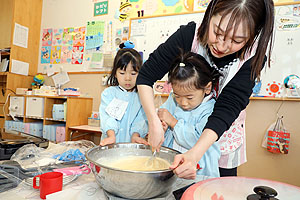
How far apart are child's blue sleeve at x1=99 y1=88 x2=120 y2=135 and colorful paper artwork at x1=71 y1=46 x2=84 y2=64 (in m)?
2.05

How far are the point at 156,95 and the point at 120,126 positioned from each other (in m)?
1.27

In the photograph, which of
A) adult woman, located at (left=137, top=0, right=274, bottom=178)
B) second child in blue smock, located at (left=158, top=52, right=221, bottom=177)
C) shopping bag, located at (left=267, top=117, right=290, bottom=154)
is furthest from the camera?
shopping bag, located at (left=267, top=117, right=290, bottom=154)

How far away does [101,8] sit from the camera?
313 centimetres

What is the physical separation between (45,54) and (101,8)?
50.4 inches

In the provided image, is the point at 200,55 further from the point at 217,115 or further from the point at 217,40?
the point at 217,115

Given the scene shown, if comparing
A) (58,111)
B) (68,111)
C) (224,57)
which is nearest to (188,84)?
(224,57)

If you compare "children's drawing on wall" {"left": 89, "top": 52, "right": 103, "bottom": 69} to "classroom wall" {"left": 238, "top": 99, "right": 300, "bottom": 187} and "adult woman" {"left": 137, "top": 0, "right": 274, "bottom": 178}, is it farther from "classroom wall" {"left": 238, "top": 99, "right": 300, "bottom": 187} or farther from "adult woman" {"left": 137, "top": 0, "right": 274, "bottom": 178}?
"adult woman" {"left": 137, "top": 0, "right": 274, "bottom": 178}

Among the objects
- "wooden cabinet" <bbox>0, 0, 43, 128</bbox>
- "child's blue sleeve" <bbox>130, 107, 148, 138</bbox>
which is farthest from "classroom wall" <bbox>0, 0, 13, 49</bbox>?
"child's blue sleeve" <bbox>130, 107, 148, 138</bbox>

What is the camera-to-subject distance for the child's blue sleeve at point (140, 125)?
4.30 ft

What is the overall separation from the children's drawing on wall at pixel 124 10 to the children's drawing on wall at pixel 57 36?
44.7 inches

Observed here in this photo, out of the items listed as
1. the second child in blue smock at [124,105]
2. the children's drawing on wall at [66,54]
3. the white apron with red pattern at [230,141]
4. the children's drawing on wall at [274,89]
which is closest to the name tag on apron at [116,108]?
the second child in blue smock at [124,105]

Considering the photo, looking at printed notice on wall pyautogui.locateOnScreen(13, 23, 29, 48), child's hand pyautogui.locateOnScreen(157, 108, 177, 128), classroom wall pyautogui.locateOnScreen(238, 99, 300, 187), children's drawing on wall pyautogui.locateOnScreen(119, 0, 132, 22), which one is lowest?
classroom wall pyautogui.locateOnScreen(238, 99, 300, 187)

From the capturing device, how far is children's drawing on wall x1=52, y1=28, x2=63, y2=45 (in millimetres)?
3449

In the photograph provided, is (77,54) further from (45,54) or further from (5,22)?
(5,22)
